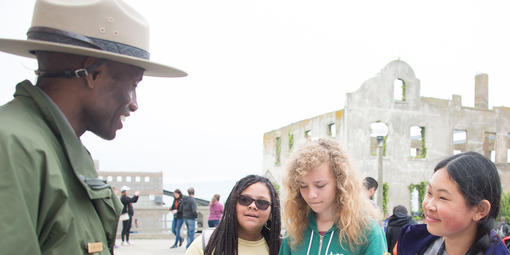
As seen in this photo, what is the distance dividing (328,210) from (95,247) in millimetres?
1960

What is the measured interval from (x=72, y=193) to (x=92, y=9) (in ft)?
2.16

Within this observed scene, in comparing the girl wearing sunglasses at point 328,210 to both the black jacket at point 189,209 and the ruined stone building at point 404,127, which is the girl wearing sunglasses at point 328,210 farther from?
the ruined stone building at point 404,127

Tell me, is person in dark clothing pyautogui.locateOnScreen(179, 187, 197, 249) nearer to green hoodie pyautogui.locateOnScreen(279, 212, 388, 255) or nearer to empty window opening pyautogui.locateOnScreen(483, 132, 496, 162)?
green hoodie pyautogui.locateOnScreen(279, 212, 388, 255)

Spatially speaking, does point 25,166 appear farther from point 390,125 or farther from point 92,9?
point 390,125

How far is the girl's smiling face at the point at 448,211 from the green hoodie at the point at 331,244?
48 cm

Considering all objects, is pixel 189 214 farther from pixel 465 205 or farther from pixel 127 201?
pixel 465 205

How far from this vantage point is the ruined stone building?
28922mm

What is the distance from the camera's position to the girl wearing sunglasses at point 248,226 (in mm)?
3459

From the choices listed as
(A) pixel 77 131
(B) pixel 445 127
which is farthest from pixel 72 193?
(B) pixel 445 127

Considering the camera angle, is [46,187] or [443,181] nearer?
[46,187]

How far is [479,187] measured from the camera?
255 cm

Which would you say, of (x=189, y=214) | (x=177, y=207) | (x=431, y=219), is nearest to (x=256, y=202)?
(x=431, y=219)

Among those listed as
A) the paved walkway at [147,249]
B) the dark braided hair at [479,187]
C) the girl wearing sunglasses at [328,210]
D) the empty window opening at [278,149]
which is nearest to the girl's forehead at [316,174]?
the girl wearing sunglasses at [328,210]

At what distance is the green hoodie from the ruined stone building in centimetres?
2477
